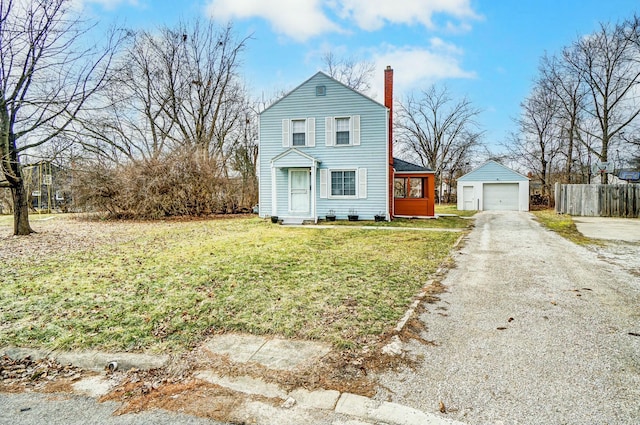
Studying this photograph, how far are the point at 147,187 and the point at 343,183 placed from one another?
8.60 metres

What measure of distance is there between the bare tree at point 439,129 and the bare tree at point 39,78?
2861 centimetres

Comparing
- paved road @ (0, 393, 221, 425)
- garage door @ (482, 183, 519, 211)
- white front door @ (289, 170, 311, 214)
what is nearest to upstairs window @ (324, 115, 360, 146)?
white front door @ (289, 170, 311, 214)

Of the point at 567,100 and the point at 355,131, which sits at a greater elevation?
the point at 567,100

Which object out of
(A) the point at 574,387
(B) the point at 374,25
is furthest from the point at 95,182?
(A) the point at 574,387

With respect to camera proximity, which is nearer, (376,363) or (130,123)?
(376,363)

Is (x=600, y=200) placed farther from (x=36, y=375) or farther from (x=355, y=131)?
(x=36, y=375)

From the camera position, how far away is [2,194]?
23891 mm

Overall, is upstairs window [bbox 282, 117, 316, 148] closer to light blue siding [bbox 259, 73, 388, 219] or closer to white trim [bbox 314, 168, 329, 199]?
light blue siding [bbox 259, 73, 388, 219]

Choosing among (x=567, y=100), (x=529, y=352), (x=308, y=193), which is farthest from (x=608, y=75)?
(x=529, y=352)

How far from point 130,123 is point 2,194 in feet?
34.4

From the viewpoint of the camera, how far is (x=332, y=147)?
15375 mm

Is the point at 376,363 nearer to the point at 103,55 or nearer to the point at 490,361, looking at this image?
the point at 490,361

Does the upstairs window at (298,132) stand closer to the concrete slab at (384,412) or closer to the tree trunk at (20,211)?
the tree trunk at (20,211)

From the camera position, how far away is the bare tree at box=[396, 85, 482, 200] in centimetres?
3431
